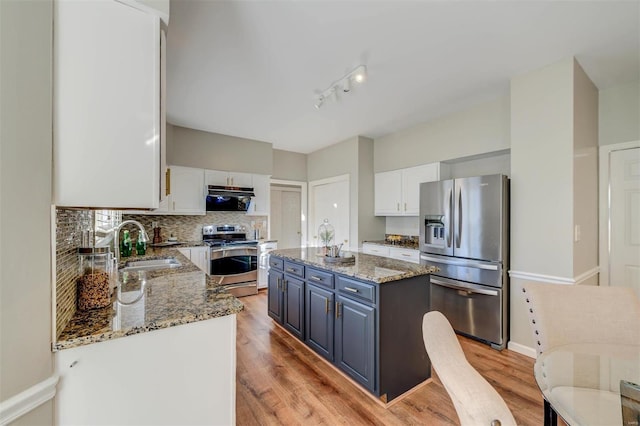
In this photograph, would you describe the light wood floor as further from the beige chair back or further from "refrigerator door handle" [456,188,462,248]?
"refrigerator door handle" [456,188,462,248]

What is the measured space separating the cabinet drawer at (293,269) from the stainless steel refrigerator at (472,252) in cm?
162

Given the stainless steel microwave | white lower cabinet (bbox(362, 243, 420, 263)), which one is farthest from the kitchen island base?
the stainless steel microwave

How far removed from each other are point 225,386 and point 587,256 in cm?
329

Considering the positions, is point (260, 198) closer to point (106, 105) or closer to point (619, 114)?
point (106, 105)

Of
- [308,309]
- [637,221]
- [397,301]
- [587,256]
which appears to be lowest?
[308,309]

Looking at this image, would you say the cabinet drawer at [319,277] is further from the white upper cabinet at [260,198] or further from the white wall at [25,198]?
the white upper cabinet at [260,198]

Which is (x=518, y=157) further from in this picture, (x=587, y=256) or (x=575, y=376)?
(x=575, y=376)

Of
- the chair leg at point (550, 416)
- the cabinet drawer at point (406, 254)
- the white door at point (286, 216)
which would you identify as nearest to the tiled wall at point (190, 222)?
the white door at point (286, 216)

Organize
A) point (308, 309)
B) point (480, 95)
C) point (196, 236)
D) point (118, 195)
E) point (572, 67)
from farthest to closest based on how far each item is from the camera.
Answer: point (196, 236), point (480, 95), point (308, 309), point (572, 67), point (118, 195)

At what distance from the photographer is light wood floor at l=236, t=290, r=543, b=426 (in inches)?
68.7

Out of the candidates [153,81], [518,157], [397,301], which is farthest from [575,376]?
[153,81]

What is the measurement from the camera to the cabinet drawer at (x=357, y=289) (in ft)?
6.17

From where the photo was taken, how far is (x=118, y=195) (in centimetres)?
102

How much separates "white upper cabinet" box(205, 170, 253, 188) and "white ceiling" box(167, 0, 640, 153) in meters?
1.25
